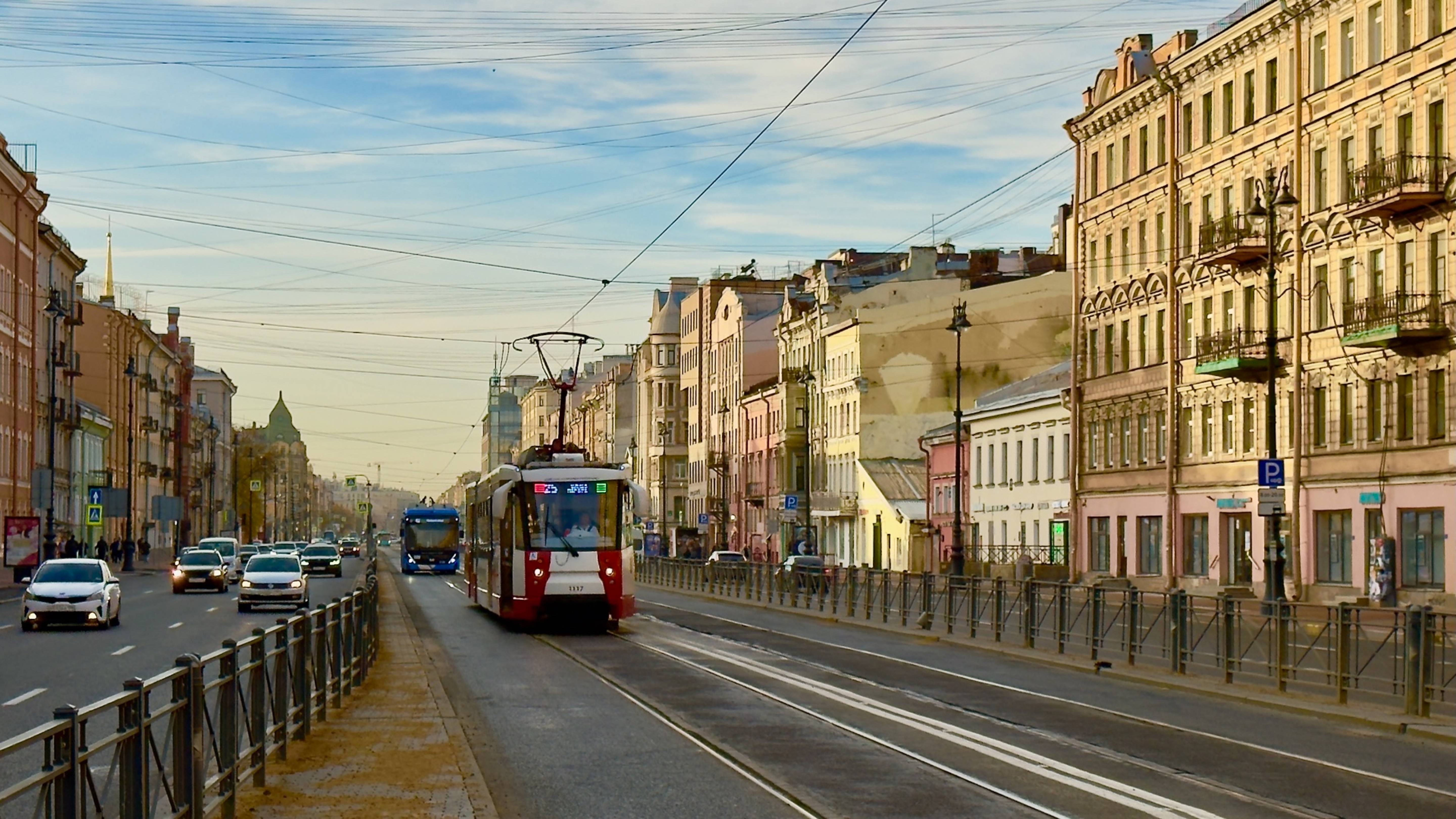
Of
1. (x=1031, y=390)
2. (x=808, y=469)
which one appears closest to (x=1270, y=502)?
(x=808, y=469)

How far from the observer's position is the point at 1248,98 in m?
51.6

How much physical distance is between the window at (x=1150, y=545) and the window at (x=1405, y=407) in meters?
14.6

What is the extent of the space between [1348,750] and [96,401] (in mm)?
106768

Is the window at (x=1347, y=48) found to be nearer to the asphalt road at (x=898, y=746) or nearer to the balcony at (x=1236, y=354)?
the balcony at (x=1236, y=354)

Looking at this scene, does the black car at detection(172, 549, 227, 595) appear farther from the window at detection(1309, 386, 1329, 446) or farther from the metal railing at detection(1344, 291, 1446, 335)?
the metal railing at detection(1344, 291, 1446, 335)

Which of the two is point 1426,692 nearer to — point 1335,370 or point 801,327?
point 1335,370

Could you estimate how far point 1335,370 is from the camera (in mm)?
46594

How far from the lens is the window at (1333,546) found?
150 ft

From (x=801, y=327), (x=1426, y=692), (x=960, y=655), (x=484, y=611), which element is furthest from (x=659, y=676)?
(x=801, y=327)

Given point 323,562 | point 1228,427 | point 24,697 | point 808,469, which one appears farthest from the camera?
point 323,562

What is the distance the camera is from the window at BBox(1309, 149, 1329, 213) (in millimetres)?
47188

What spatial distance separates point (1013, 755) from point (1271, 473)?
2012cm

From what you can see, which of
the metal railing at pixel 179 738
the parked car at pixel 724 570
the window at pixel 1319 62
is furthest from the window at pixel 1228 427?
the metal railing at pixel 179 738

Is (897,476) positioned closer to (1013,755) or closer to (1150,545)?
(1150,545)
